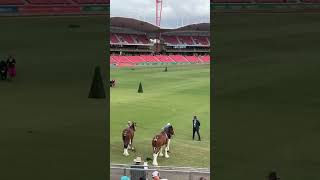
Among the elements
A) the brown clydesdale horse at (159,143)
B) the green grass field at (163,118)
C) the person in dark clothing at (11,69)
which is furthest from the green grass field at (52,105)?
the brown clydesdale horse at (159,143)

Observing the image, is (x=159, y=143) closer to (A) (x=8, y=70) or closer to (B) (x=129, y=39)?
(A) (x=8, y=70)

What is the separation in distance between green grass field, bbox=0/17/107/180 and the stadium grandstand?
138ft

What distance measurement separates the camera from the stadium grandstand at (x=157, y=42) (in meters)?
72.6

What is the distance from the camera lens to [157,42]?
82.9 metres

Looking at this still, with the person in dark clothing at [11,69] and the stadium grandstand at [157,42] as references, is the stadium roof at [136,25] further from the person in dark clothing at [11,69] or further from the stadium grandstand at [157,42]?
the person in dark clothing at [11,69]

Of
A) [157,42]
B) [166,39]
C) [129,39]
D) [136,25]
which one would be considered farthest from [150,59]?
[166,39]

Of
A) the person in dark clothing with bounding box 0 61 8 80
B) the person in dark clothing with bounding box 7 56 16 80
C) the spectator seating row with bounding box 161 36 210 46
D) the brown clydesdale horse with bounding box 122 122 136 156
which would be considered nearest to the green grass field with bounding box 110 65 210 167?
the brown clydesdale horse with bounding box 122 122 136 156

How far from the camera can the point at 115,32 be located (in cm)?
7794

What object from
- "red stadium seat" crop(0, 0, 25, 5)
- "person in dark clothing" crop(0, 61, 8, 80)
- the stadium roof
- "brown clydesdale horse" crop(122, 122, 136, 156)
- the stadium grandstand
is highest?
the stadium roof
